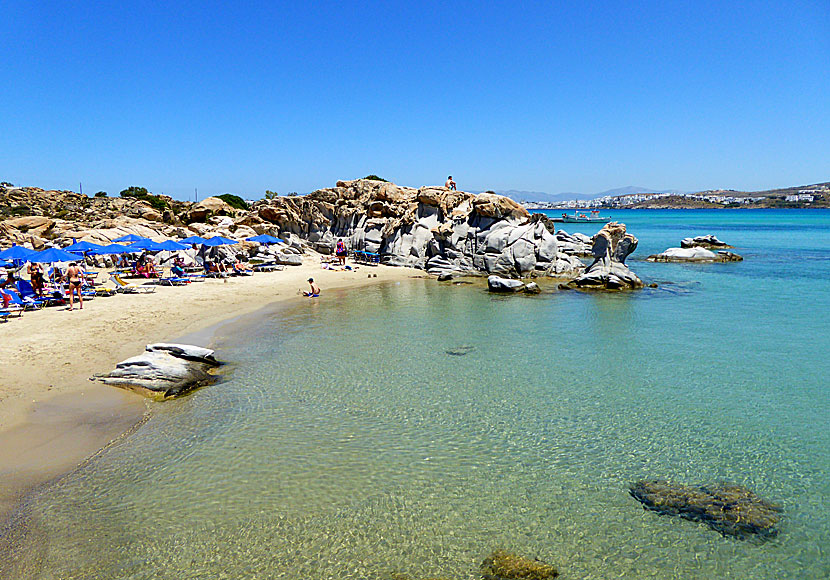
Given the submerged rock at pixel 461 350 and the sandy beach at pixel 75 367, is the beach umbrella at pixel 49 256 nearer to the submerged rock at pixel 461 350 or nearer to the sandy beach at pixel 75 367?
the sandy beach at pixel 75 367

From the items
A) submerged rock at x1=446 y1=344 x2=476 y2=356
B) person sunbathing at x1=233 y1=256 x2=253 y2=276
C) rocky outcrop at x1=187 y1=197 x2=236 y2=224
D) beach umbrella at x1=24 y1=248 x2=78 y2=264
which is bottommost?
submerged rock at x1=446 y1=344 x2=476 y2=356

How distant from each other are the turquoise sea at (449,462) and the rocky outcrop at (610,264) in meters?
9.90

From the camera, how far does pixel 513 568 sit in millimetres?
5875

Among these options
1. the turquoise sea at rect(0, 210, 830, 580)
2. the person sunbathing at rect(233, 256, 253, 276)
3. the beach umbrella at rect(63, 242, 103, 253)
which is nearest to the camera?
the turquoise sea at rect(0, 210, 830, 580)

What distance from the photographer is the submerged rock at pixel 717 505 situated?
21.7ft

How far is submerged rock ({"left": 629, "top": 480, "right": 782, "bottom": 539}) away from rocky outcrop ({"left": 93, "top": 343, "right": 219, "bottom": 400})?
921cm

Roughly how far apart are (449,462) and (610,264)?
21479 mm

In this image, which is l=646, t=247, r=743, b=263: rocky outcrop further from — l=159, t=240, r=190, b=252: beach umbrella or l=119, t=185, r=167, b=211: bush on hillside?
l=119, t=185, r=167, b=211: bush on hillside

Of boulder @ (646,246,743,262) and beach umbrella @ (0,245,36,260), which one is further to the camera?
boulder @ (646,246,743,262)

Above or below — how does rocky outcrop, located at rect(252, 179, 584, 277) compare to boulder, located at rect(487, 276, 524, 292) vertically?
above

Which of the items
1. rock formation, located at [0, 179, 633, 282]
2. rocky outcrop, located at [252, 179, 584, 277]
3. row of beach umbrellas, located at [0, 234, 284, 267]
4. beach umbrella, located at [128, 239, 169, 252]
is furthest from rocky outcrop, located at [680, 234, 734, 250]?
beach umbrella, located at [128, 239, 169, 252]

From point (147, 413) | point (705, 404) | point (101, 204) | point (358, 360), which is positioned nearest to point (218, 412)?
point (147, 413)

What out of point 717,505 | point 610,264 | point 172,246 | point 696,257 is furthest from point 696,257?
point 717,505

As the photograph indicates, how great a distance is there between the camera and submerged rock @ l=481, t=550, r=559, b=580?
18.9 feet
